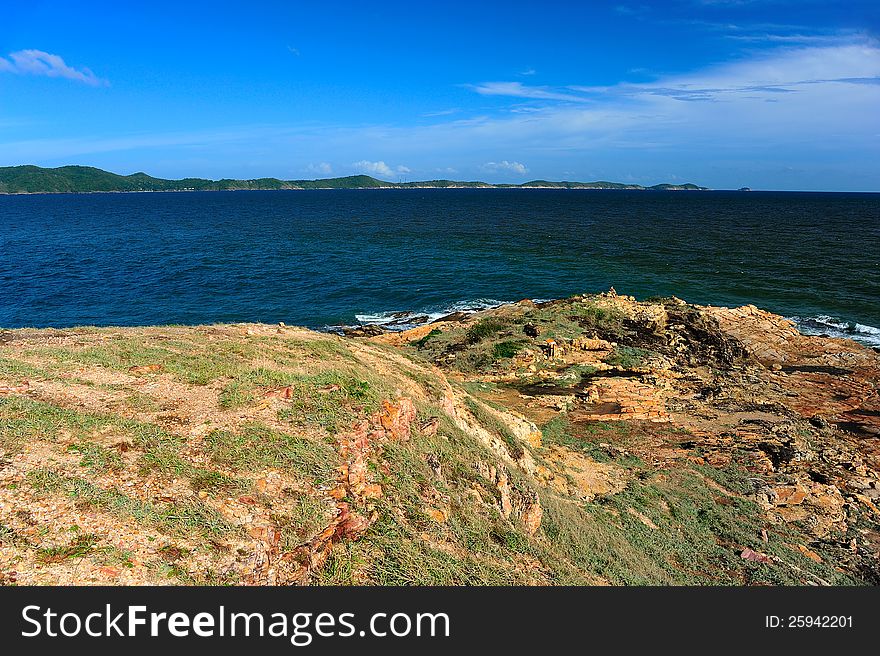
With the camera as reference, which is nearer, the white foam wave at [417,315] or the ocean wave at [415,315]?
the ocean wave at [415,315]

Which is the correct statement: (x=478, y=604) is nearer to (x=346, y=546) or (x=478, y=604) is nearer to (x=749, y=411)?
(x=346, y=546)

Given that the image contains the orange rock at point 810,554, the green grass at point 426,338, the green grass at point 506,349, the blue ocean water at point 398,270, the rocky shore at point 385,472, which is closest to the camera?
the rocky shore at point 385,472

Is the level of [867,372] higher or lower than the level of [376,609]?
lower

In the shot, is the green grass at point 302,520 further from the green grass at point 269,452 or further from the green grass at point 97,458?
the green grass at point 97,458

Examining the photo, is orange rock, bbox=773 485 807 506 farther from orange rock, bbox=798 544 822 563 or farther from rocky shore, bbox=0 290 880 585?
orange rock, bbox=798 544 822 563

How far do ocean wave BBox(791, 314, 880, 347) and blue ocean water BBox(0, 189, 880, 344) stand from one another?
257 millimetres

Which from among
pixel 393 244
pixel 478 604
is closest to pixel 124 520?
pixel 478 604

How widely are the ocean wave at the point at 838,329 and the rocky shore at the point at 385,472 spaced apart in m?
15.5

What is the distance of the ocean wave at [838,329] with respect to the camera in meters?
36.7

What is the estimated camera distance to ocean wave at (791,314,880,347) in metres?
36.7

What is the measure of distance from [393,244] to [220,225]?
5196 cm

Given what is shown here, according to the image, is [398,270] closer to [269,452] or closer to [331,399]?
[331,399]

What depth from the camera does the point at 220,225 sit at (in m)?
110

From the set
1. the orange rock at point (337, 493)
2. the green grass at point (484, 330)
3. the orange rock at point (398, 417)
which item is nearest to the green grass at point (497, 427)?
the orange rock at point (398, 417)
